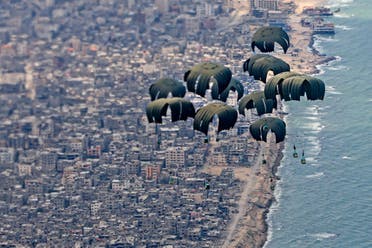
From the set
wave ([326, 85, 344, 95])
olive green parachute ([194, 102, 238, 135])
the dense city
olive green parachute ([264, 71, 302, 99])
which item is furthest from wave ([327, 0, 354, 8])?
olive green parachute ([264, 71, 302, 99])

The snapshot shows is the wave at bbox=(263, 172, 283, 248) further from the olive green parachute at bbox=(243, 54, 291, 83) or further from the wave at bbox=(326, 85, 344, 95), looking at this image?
the olive green parachute at bbox=(243, 54, 291, 83)

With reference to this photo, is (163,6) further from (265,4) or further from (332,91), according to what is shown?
(332,91)

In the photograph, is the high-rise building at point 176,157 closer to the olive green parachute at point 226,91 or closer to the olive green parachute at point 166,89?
the olive green parachute at point 226,91

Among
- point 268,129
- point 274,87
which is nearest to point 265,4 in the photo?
point 268,129

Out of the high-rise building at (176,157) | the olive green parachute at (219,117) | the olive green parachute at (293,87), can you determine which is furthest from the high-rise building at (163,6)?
the olive green parachute at (293,87)

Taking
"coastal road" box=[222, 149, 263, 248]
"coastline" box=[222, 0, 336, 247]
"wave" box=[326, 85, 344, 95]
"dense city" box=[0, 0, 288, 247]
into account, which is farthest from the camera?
"wave" box=[326, 85, 344, 95]

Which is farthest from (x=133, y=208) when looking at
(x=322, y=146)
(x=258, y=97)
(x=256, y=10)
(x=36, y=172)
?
(x=256, y=10)

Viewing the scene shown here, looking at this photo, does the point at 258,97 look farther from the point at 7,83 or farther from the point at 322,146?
the point at 7,83
